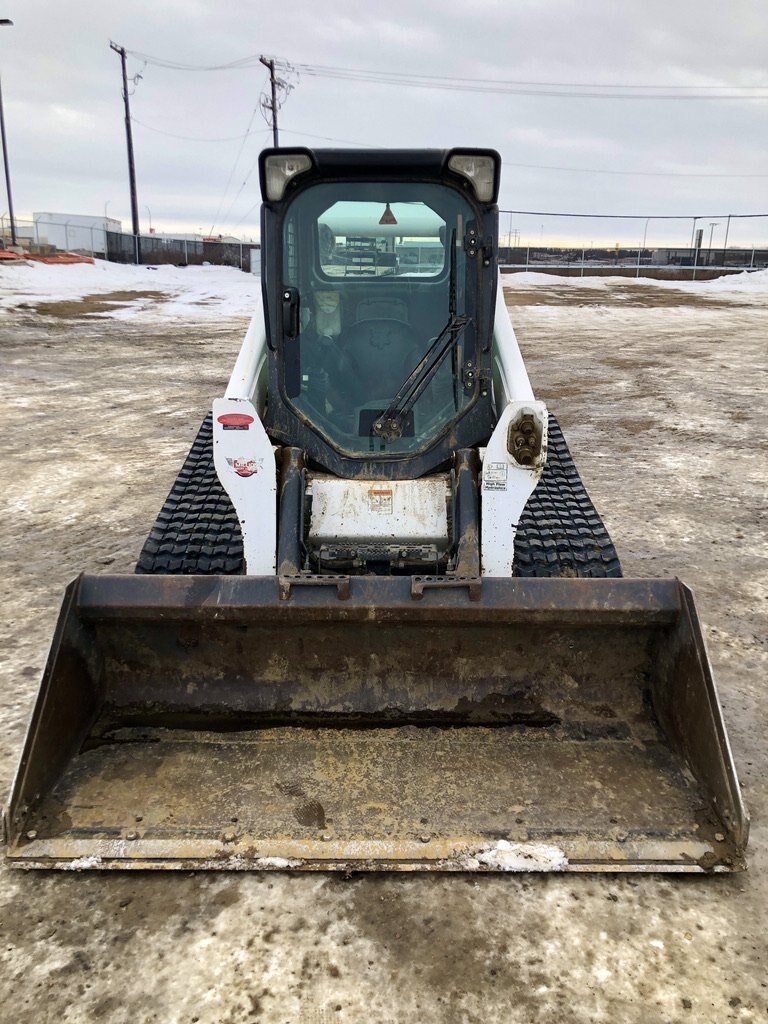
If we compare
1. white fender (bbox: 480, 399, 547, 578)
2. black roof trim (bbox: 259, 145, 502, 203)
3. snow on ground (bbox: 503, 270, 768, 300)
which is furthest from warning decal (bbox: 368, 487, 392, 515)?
snow on ground (bbox: 503, 270, 768, 300)

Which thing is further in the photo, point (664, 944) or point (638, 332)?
point (638, 332)

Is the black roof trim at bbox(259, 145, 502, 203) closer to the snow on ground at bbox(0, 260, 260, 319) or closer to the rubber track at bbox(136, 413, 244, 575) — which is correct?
the rubber track at bbox(136, 413, 244, 575)

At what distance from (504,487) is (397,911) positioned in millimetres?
1735

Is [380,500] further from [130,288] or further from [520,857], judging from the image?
[130,288]

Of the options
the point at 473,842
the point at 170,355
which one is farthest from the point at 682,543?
the point at 170,355

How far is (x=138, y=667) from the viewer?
3.31 metres

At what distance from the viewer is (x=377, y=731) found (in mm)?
3234

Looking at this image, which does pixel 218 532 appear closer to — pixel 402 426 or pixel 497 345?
pixel 402 426

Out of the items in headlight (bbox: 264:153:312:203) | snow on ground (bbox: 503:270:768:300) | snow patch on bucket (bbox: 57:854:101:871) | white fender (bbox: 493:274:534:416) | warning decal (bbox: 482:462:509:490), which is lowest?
snow patch on bucket (bbox: 57:854:101:871)

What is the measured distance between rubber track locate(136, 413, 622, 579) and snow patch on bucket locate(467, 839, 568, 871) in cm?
126

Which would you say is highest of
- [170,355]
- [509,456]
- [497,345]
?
[497,345]

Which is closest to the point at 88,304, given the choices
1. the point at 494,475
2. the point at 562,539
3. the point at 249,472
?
the point at 249,472

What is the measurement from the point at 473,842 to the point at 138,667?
4.84 feet

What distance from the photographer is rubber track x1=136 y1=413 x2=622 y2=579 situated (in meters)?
3.84
